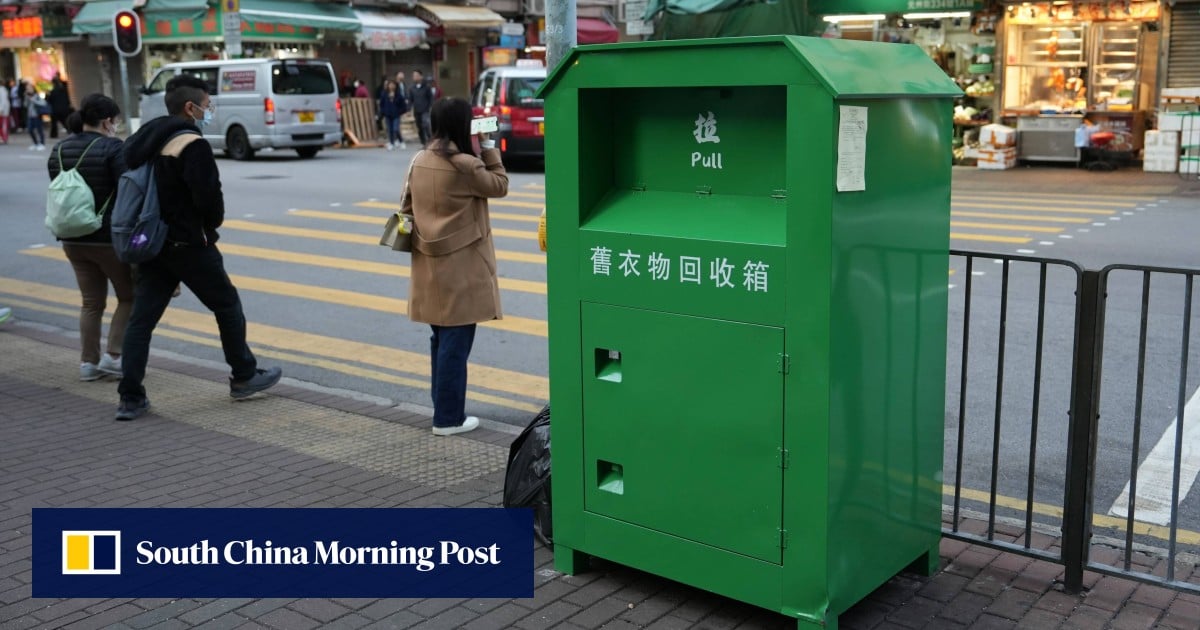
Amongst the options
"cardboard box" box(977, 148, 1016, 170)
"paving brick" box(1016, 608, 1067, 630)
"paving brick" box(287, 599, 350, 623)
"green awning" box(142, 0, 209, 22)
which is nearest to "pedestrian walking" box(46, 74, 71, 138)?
"green awning" box(142, 0, 209, 22)

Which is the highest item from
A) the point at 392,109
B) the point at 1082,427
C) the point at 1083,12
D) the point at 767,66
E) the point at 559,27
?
the point at 1083,12

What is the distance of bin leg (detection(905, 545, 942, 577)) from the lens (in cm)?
440

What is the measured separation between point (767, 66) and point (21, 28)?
3981 centimetres

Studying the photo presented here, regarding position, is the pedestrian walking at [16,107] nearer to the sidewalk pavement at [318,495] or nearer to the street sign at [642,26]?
the street sign at [642,26]

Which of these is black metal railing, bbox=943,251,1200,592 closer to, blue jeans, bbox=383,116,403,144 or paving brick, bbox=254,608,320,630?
paving brick, bbox=254,608,320,630

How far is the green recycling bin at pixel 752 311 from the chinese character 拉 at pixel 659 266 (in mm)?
11

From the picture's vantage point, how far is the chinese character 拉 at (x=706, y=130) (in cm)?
400

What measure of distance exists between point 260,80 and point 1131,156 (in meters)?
16.9

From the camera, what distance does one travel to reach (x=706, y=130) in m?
4.02

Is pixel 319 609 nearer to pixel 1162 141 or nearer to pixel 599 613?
pixel 599 613

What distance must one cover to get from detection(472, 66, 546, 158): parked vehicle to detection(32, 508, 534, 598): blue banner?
53.6 ft

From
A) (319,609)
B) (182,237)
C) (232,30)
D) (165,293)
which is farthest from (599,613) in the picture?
(232,30)

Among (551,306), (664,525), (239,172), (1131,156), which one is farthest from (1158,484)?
(239,172)

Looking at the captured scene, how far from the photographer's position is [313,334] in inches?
364
